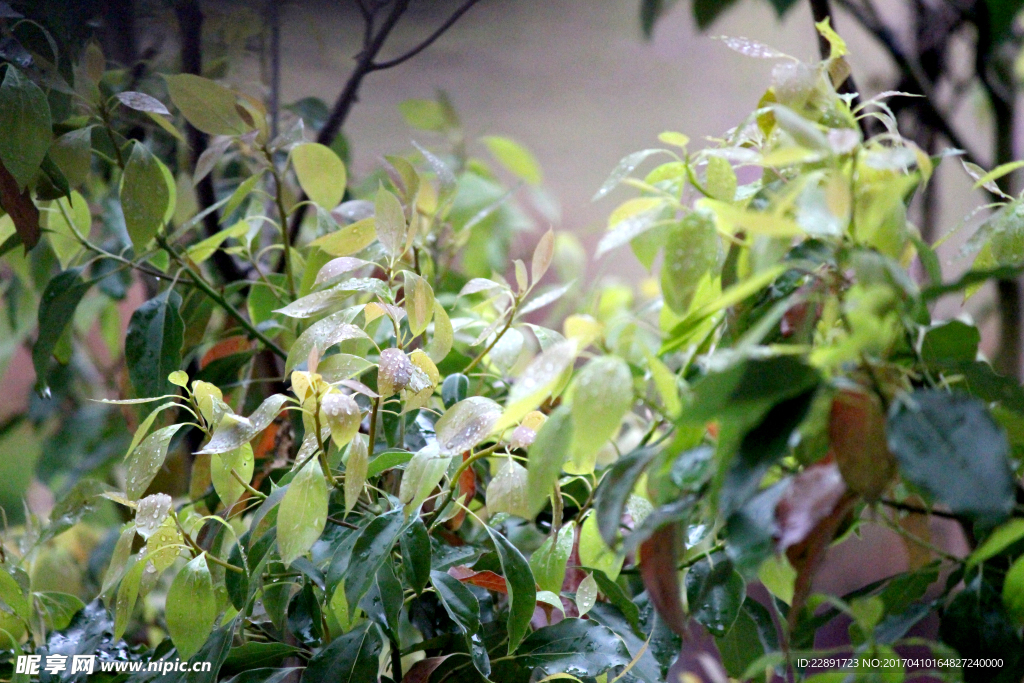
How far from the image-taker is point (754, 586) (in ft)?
3.18

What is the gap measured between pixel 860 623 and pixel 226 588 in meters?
0.37

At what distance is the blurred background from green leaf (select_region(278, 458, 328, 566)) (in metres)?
0.30

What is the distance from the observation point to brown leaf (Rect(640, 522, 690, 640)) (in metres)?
0.27

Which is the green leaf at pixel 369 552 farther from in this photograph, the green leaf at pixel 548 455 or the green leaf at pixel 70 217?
the green leaf at pixel 70 217

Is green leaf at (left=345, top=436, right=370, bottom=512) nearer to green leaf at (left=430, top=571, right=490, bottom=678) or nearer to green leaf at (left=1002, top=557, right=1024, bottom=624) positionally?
green leaf at (left=430, top=571, right=490, bottom=678)

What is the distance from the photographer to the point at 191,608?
408mm

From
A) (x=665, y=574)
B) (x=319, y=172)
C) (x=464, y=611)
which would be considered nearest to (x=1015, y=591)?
(x=665, y=574)

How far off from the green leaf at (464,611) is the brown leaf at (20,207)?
0.36m

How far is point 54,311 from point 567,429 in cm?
44

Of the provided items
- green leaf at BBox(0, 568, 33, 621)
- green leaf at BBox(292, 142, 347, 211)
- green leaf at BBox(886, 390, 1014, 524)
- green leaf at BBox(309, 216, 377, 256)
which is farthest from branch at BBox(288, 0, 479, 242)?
green leaf at BBox(886, 390, 1014, 524)

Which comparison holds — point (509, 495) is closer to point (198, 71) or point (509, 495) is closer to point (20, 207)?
point (20, 207)

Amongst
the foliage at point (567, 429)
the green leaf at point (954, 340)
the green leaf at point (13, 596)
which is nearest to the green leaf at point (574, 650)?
the foliage at point (567, 429)

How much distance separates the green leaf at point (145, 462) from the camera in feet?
1.29

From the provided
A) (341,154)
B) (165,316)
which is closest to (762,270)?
(165,316)
